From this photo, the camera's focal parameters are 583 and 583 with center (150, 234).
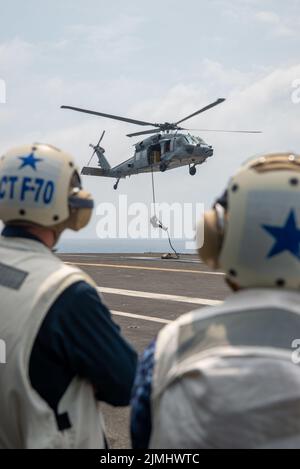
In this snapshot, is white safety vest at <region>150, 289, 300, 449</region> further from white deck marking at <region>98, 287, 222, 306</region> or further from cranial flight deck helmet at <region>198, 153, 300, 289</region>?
white deck marking at <region>98, 287, 222, 306</region>

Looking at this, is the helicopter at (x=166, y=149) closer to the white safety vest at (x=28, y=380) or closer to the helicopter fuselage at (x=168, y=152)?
the helicopter fuselage at (x=168, y=152)

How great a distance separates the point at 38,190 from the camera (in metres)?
2.73

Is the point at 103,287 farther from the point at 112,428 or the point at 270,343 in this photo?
the point at 270,343

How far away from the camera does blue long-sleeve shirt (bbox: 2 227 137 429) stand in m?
2.38

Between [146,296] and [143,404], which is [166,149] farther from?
[143,404]

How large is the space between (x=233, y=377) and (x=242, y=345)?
11 centimetres

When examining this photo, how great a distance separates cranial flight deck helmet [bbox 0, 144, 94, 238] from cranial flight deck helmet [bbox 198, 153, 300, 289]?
3.70 feet

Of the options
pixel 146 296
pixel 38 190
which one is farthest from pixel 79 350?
pixel 146 296

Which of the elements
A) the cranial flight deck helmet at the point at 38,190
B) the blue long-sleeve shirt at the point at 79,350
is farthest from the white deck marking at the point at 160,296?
the blue long-sleeve shirt at the point at 79,350

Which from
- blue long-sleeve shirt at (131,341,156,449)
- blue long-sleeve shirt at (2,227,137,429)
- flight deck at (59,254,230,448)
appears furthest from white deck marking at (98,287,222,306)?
blue long-sleeve shirt at (131,341,156,449)

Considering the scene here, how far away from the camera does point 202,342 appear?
1.69m
